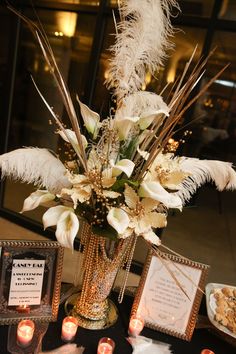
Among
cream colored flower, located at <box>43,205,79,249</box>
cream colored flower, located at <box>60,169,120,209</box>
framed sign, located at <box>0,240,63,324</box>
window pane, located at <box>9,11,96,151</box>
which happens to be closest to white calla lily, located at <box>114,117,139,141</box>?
cream colored flower, located at <box>60,169,120,209</box>

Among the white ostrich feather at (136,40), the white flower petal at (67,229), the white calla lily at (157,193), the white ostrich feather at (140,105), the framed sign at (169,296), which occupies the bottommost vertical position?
the framed sign at (169,296)

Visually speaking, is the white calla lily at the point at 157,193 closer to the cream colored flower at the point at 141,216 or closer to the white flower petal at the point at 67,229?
the cream colored flower at the point at 141,216

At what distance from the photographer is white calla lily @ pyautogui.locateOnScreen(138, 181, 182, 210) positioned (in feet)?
2.68

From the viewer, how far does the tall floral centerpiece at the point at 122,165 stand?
0.85 metres

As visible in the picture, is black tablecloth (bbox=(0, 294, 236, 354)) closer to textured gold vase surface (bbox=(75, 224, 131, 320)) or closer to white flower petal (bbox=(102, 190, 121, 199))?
textured gold vase surface (bbox=(75, 224, 131, 320))

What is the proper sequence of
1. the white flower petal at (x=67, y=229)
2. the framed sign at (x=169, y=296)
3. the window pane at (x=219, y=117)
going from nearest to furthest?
the white flower petal at (x=67, y=229)
the framed sign at (x=169, y=296)
the window pane at (x=219, y=117)

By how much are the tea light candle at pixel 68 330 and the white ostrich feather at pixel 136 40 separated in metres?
0.65

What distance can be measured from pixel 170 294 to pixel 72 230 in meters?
0.44

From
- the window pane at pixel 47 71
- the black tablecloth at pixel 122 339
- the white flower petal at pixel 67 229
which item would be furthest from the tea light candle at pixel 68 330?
the window pane at pixel 47 71

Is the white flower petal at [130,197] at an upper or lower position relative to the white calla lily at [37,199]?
upper

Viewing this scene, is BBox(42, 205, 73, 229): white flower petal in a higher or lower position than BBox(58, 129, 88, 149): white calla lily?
lower

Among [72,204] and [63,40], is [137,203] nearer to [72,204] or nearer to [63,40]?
[72,204]

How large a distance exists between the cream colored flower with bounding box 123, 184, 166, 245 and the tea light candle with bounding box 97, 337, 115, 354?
0.32m

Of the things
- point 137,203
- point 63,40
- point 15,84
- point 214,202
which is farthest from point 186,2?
point 137,203
